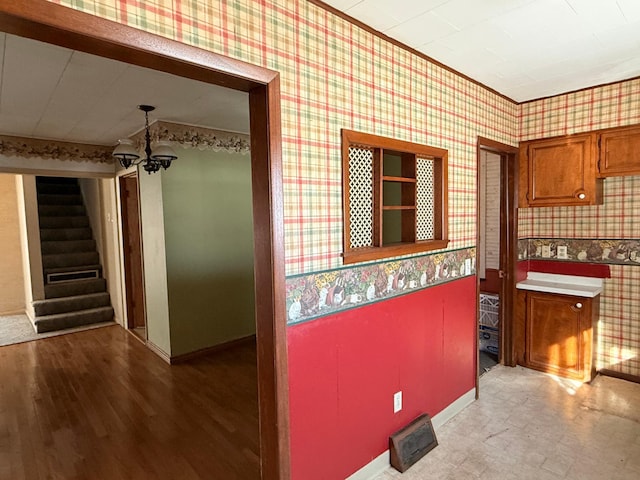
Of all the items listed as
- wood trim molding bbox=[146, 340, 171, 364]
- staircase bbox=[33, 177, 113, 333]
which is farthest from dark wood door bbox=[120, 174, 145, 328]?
staircase bbox=[33, 177, 113, 333]

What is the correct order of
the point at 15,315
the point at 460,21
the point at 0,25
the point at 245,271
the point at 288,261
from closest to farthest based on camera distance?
1. the point at 0,25
2. the point at 288,261
3. the point at 460,21
4. the point at 245,271
5. the point at 15,315

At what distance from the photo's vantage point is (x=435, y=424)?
266 cm

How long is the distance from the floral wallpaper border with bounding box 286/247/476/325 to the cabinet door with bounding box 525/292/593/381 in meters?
1.17

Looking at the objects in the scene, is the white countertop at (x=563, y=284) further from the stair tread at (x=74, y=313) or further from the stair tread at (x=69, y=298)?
the stair tread at (x=69, y=298)

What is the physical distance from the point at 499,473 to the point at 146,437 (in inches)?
89.6

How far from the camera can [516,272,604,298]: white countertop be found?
10.7 feet

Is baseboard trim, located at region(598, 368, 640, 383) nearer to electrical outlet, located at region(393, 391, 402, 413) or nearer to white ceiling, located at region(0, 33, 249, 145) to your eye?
electrical outlet, located at region(393, 391, 402, 413)

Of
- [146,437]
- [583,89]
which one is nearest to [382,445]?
[146,437]

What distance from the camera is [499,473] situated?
2.18 meters

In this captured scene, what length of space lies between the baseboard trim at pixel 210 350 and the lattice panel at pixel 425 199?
9.11ft

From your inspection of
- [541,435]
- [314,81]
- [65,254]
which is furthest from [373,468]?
[65,254]

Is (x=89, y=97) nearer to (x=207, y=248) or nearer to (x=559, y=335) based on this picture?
(x=207, y=248)

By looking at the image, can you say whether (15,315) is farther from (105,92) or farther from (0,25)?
(0,25)

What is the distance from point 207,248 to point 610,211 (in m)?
3.91
